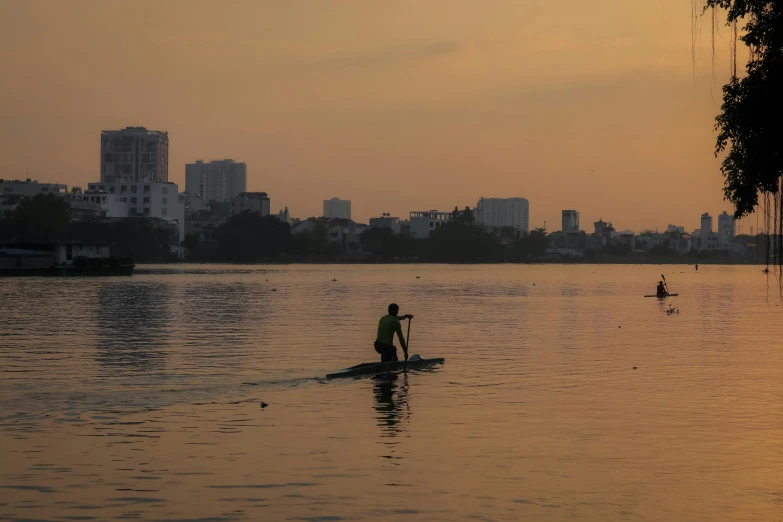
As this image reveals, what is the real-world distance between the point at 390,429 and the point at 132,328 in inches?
1464

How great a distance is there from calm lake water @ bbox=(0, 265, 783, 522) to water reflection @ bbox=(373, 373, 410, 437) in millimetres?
101

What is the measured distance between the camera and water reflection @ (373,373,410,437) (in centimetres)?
2406

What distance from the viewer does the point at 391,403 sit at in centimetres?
2764

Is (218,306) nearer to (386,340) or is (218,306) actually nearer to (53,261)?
(386,340)

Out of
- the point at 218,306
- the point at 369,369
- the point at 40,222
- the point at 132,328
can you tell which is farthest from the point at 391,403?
the point at 40,222

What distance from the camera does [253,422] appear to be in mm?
24406

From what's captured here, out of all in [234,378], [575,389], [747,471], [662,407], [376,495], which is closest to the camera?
[376,495]

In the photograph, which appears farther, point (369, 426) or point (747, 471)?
point (369, 426)

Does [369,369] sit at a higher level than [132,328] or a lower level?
higher

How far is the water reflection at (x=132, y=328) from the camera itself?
40.0 metres

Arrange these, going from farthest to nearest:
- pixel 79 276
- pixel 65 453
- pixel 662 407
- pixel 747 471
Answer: pixel 79 276 → pixel 662 407 → pixel 65 453 → pixel 747 471

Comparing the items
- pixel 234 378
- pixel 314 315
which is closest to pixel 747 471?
pixel 234 378

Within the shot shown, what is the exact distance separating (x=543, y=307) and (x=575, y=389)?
5268 cm

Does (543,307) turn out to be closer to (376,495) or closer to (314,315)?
(314,315)
